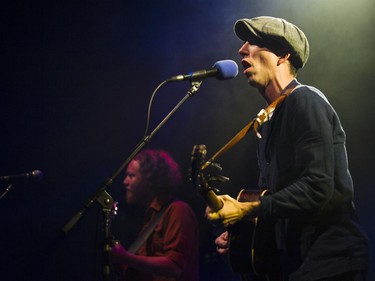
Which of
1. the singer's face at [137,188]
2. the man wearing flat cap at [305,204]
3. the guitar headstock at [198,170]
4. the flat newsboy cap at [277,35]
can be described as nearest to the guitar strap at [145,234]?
the singer's face at [137,188]

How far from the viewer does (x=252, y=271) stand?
214 cm

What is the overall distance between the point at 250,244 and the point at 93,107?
3353 mm

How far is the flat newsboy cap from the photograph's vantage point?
7.94 ft

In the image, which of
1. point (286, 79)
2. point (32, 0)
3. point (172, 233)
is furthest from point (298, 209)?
point (32, 0)

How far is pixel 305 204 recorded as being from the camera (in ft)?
6.20

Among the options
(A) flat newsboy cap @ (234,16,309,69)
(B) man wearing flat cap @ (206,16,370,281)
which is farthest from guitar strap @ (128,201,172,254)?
(A) flat newsboy cap @ (234,16,309,69)

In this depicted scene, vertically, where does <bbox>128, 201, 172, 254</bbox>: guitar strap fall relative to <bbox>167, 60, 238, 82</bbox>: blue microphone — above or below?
below

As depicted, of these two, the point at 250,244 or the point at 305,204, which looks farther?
the point at 250,244

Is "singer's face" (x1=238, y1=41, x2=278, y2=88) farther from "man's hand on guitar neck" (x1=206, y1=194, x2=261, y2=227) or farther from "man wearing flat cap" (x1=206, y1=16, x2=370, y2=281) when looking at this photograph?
"man's hand on guitar neck" (x1=206, y1=194, x2=261, y2=227)

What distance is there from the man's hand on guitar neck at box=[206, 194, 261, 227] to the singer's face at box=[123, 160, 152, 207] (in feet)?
8.12

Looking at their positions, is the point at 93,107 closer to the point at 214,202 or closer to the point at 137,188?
the point at 137,188

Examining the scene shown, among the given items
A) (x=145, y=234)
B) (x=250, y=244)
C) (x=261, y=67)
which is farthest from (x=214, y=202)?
(x=145, y=234)

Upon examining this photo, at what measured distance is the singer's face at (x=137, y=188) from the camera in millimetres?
4414

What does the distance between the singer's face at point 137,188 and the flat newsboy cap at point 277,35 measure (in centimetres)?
236
